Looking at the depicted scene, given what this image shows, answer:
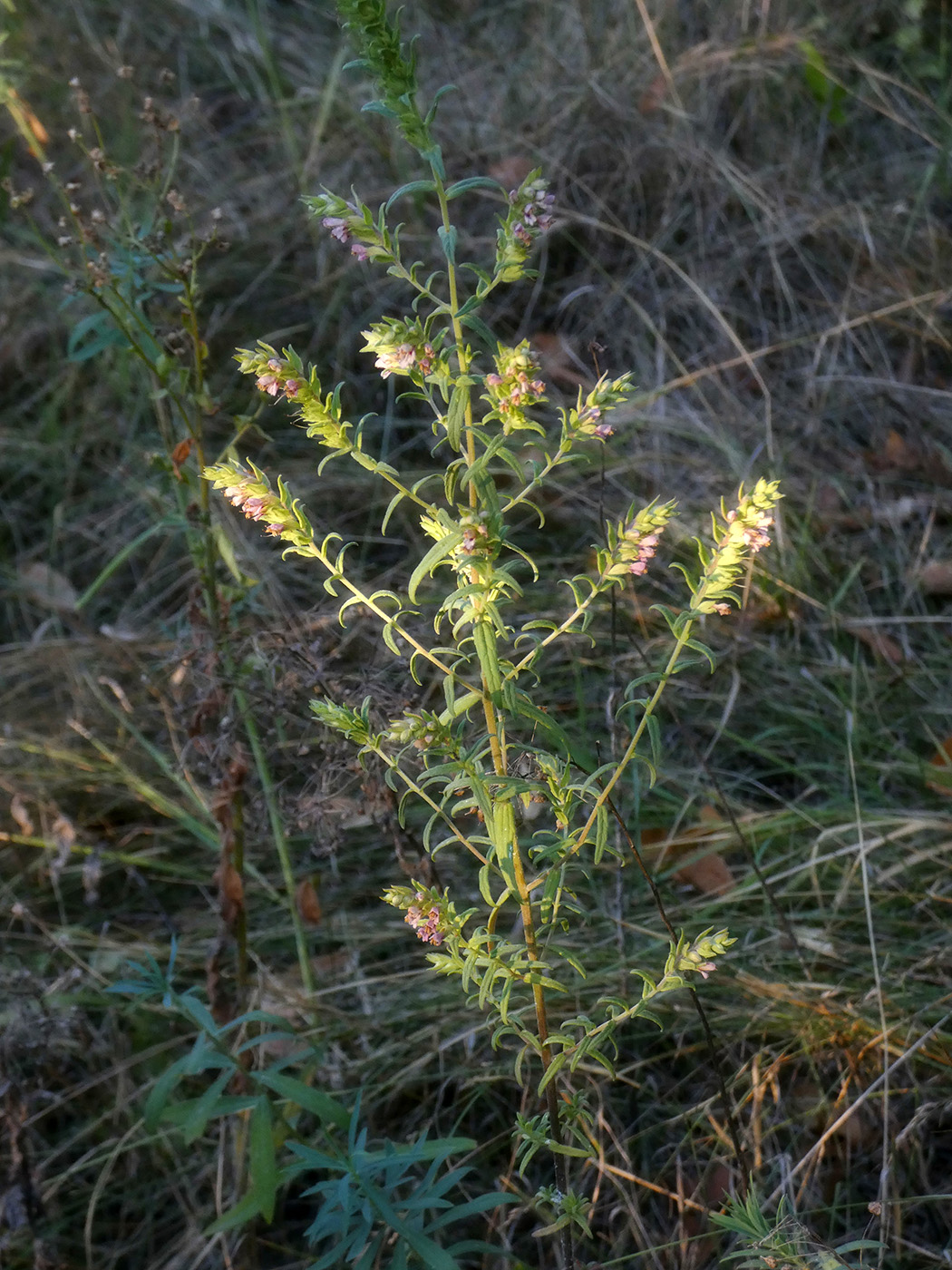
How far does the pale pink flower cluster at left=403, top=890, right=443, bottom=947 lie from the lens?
1.30 meters

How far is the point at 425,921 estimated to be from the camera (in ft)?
4.30

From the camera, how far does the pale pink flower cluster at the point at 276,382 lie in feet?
3.78

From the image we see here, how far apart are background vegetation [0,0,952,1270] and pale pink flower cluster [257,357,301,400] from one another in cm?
59

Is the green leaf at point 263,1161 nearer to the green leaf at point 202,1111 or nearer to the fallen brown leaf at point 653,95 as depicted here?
the green leaf at point 202,1111

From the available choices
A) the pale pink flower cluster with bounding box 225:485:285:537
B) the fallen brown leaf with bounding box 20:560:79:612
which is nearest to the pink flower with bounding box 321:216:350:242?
the pale pink flower cluster with bounding box 225:485:285:537

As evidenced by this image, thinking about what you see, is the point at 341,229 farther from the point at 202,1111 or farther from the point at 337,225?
the point at 202,1111

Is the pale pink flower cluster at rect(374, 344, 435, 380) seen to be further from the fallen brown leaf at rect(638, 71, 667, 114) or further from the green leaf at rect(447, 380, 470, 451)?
the fallen brown leaf at rect(638, 71, 667, 114)

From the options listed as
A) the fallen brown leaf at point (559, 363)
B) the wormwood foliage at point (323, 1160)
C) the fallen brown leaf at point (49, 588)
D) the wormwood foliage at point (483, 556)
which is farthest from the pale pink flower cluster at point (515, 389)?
the fallen brown leaf at point (559, 363)

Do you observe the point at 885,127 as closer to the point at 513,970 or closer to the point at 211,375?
the point at 211,375

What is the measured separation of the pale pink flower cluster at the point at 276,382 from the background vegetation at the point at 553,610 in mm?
588

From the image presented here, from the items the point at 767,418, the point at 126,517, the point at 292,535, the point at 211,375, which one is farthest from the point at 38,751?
the point at 767,418

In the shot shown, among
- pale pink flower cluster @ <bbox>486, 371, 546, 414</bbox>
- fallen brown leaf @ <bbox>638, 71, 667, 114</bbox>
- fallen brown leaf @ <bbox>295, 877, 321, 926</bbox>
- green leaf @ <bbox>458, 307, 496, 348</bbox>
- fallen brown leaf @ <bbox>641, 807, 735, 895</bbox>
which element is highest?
green leaf @ <bbox>458, 307, 496, 348</bbox>

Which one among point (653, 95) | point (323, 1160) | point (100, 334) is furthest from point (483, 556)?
point (653, 95)

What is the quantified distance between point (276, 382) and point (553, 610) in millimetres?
1595
